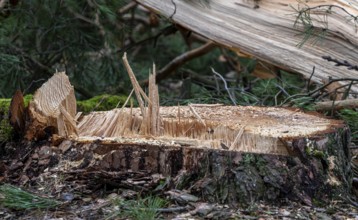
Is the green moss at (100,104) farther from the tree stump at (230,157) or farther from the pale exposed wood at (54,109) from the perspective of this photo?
the tree stump at (230,157)

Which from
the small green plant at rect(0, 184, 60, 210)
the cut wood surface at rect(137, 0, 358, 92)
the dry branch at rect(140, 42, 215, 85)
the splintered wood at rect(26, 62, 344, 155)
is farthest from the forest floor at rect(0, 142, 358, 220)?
the dry branch at rect(140, 42, 215, 85)

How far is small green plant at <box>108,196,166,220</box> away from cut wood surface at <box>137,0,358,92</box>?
1.50 metres

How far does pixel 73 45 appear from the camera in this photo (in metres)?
4.17

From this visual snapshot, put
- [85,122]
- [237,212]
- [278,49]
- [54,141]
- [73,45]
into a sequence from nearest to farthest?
[237,212] → [54,141] → [85,122] → [278,49] → [73,45]

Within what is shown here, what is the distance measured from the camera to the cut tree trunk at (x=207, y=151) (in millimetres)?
1977

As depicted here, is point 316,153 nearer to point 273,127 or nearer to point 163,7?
point 273,127

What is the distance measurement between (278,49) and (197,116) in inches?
43.6

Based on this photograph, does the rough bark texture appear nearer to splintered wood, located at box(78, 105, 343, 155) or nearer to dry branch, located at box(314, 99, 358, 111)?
splintered wood, located at box(78, 105, 343, 155)

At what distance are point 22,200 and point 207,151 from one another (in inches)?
21.9

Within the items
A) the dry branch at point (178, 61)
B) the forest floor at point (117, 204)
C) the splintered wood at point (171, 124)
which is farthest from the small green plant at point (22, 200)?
the dry branch at point (178, 61)

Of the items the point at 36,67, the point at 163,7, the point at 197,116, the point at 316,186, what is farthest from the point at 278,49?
the point at 36,67

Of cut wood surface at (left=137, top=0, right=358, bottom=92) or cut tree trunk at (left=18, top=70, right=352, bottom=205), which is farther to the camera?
cut wood surface at (left=137, top=0, right=358, bottom=92)

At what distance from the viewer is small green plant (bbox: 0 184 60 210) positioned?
6.39 ft

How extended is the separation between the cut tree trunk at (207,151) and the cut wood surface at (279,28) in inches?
35.0
